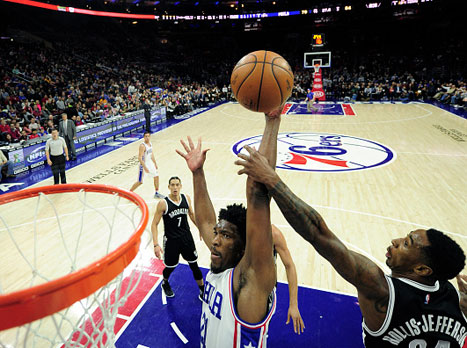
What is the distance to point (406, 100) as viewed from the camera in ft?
73.7

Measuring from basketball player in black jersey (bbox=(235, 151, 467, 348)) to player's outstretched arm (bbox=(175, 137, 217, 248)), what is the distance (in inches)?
34.4

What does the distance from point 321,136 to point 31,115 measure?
450 inches

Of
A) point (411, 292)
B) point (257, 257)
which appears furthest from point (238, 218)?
point (411, 292)

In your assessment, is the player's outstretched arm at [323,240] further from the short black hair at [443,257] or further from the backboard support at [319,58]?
the backboard support at [319,58]

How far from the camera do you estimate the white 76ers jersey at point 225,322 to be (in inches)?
62.6

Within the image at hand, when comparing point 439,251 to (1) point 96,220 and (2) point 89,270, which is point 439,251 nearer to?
(2) point 89,270

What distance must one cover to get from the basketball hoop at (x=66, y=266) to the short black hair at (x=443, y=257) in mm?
1584

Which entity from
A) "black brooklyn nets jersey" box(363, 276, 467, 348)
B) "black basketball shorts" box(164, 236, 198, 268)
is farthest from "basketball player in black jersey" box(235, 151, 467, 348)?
"black basketball shorts" box(164, 236, 198, 268)

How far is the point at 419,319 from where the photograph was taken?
1.62 m

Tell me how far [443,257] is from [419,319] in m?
0.33

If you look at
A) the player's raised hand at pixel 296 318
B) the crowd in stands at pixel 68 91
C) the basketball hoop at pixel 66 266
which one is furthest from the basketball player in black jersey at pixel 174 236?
the crowd in stands at pixel 68 91

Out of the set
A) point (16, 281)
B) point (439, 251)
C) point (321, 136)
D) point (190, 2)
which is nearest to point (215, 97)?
point (321, 136)

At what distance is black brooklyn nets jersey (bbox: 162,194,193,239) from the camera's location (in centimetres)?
400

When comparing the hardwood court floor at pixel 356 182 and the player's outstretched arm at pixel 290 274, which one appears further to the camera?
the hardwood court floor at pixel 356 182
